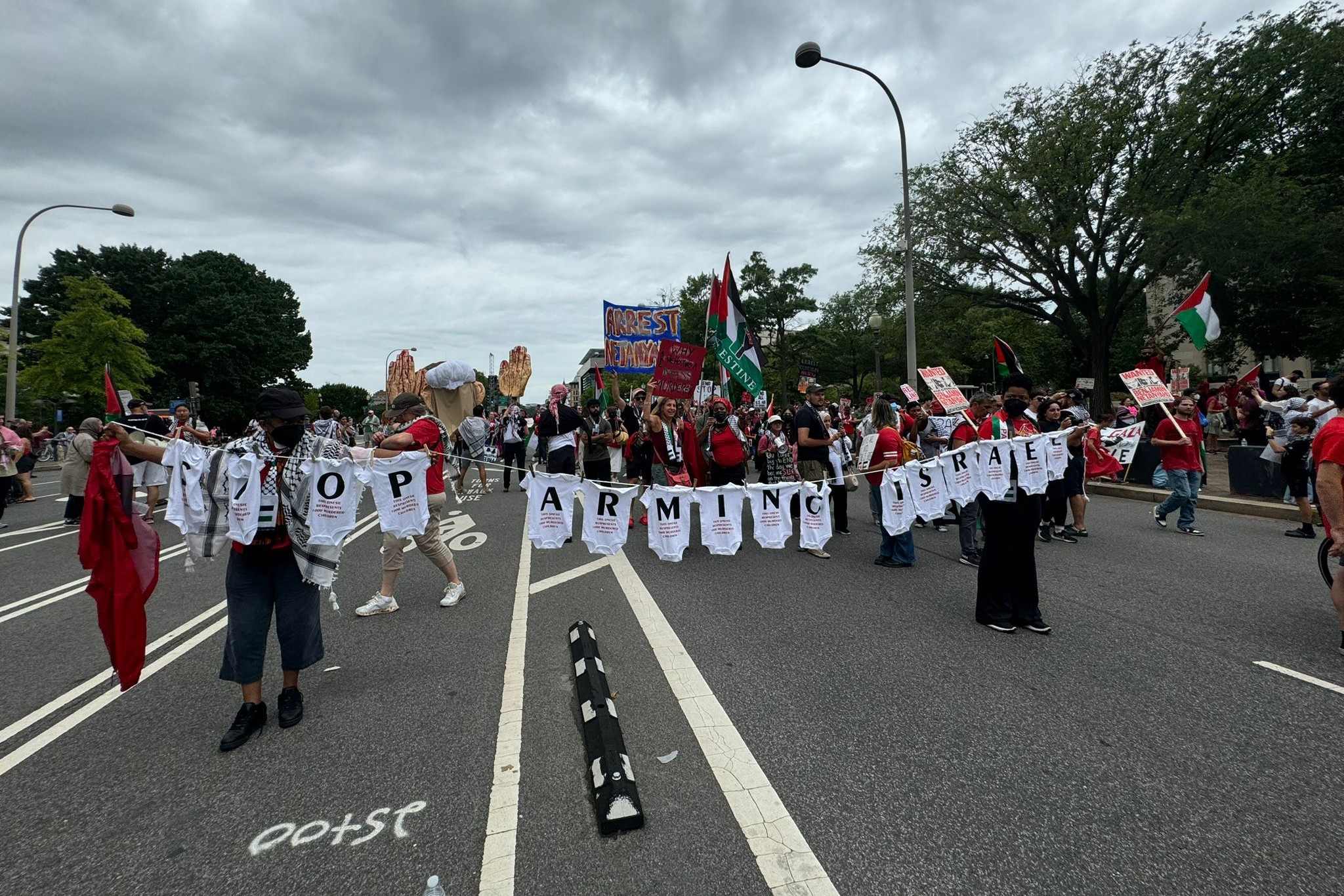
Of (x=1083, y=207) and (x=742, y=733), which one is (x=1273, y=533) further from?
(x=1083, y=207)

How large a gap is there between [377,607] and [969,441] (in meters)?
5.93

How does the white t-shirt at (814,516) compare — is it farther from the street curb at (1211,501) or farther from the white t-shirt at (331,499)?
the street curb at (1211,501)

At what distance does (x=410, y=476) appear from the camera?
480cm

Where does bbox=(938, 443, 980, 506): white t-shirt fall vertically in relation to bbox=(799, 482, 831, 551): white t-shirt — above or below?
above

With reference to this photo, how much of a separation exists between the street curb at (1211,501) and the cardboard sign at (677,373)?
8.44 metres

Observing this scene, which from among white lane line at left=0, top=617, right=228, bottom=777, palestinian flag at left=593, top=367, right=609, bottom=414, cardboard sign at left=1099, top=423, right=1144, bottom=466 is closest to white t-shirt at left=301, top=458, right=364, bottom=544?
white lane line at left=0, top=617, right=228, bottom=777

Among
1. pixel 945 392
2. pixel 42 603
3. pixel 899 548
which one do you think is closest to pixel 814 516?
pixel 899 548

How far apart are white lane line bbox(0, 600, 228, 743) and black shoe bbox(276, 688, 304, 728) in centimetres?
114

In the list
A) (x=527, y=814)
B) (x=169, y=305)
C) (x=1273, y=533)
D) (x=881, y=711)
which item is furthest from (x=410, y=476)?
(x=169, y=305)

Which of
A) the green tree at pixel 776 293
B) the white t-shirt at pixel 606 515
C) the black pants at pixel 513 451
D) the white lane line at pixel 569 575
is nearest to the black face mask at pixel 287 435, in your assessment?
the white t-shirt at pixel 606 515

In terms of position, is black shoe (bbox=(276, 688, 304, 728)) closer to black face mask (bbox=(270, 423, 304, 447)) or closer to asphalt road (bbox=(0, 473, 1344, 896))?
asphalt road (bbox=(0, 473, 1344, 896))

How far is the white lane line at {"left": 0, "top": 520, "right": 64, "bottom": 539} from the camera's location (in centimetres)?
1030

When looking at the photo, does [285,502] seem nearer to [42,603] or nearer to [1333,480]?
[42,603]

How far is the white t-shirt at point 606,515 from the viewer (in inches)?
217
